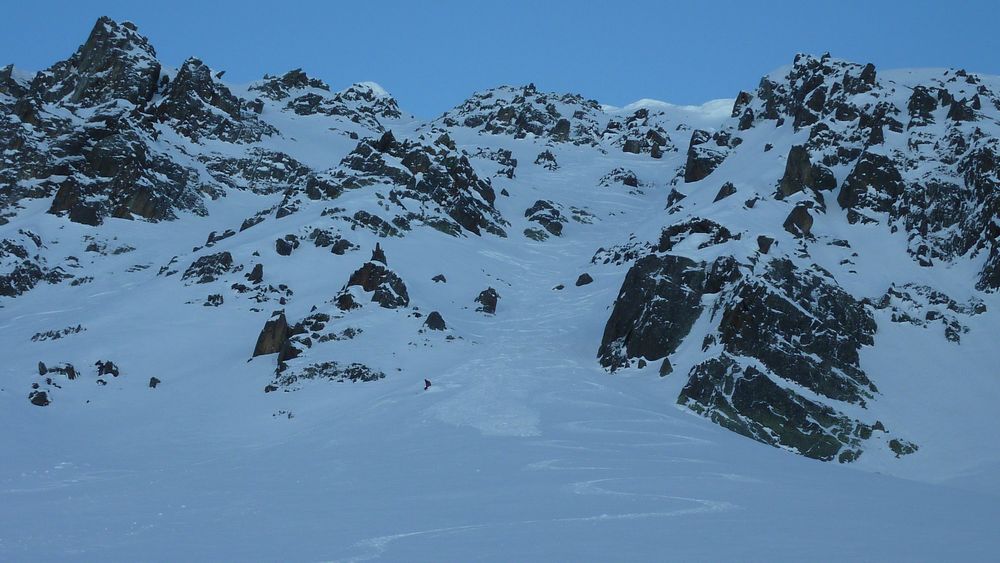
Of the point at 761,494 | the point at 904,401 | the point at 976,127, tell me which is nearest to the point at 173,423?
the point at 761,494

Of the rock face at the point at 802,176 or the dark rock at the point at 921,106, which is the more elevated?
the dark rock at the point at 921,106

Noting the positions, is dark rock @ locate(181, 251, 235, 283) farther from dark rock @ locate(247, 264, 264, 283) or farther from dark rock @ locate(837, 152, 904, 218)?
dark rock @ locate(837, 152, 904, 218)

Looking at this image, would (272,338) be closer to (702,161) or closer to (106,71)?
(702,161)

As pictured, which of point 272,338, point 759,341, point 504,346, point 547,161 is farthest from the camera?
point 547,161

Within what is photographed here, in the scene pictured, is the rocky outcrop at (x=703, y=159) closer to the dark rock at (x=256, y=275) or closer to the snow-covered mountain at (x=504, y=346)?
the snow-covered mountain at (x=504, y=346)

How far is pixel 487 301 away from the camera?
41219mm

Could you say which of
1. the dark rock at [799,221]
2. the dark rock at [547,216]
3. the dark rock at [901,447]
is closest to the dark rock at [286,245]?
the dark rock at [547,216]

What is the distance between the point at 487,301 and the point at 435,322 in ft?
22.0

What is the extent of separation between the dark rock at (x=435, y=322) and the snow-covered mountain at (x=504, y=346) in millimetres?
111

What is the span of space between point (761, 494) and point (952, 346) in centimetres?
2093

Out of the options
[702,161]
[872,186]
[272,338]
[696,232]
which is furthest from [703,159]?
[272,338]

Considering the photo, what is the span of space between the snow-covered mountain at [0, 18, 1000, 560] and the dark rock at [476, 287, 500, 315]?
0.26 meters

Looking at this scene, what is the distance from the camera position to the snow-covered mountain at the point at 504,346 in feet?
39.9

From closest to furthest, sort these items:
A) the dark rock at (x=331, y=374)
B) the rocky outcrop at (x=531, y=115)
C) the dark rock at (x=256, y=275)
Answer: the dark rock at (x=331, y=374)
the dark rock at (x=256, y=275)
the rocky outcrop at (x=531, y=115)
